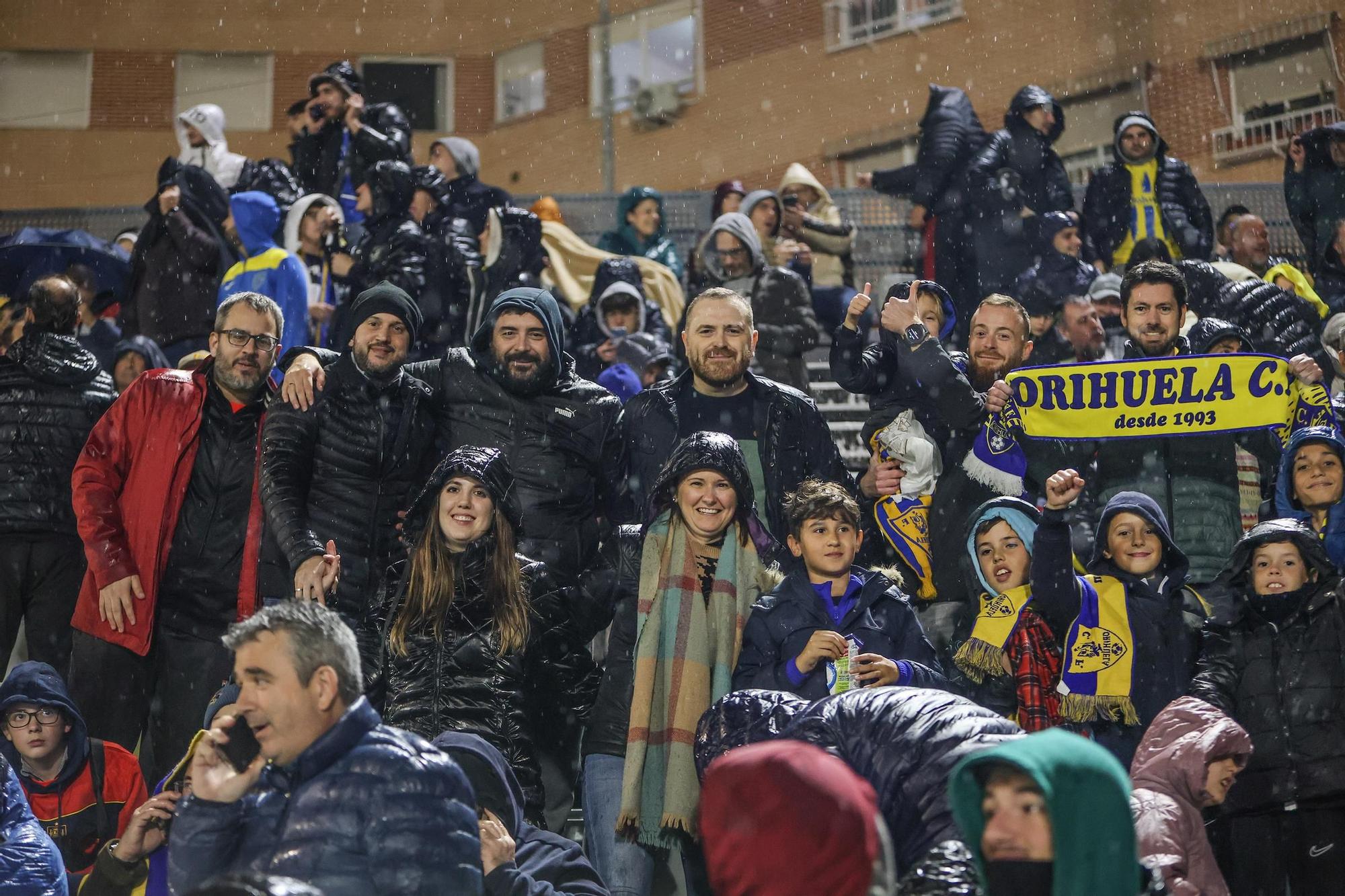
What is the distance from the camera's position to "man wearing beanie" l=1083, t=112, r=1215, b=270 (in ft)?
40.0

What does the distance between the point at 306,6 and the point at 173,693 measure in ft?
75.9

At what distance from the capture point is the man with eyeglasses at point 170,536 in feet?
23.0

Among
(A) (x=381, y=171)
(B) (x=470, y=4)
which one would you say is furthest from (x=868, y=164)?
(A) (x=381, y=171)

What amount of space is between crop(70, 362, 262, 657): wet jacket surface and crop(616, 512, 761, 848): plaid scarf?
1.75m

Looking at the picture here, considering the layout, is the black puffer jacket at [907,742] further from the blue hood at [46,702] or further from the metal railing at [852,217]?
the metal railing at [852,217]

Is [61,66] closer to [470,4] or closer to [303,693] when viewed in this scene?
[470,4]

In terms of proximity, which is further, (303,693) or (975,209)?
(975,209)

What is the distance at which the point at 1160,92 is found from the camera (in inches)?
A: 903

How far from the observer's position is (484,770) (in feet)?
17.6

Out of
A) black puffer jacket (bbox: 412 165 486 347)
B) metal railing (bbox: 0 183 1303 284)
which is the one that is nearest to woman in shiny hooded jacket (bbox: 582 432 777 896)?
black puffer jacket (bbox: 412 165 486 347)

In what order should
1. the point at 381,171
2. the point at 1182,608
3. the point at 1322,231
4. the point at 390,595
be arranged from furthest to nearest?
the point at 1322,231
the point at 381,171
the point at 1182,608
the point at 390,595

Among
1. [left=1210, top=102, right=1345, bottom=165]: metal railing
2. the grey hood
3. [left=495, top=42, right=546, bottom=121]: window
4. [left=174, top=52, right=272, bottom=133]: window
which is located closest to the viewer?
the grey hood

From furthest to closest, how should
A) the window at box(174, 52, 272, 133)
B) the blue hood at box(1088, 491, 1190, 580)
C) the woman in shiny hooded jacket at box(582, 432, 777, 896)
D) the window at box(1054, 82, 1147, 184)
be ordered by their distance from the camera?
the window at box(174, 52, 272, 133), the window at box(1054, 82, 1147, 184), the blue hood at box(1088, 491, 1190, 580), the woman in shiny hooded jacket at box(582, 432, 777, 896)

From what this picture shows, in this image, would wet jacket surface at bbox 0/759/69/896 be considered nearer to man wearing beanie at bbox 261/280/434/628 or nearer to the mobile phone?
man wearing beanie at bbox 261/280/434/628
